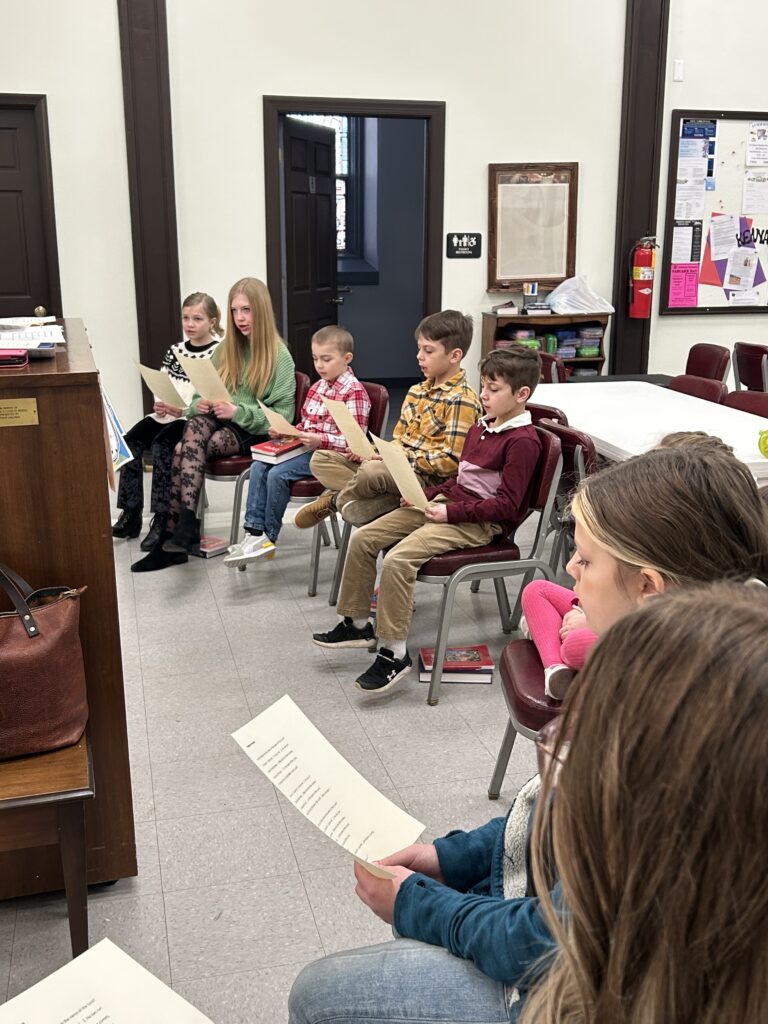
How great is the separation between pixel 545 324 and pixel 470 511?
3641 mm

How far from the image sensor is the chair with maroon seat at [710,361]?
5.08 metres

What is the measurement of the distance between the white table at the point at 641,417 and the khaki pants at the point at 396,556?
23.9 inches

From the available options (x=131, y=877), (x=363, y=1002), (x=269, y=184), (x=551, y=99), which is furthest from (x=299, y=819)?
(x=551, y=99)

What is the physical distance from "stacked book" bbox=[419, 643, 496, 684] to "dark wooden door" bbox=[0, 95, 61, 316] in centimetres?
363

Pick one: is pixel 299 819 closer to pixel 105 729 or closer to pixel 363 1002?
pixel 105 729

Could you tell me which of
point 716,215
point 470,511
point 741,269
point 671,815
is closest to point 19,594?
point 671,815

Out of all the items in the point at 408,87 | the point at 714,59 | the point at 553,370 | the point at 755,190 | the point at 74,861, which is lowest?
the point at 74,861

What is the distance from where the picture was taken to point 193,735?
9.29ft

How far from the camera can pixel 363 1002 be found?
115 cm

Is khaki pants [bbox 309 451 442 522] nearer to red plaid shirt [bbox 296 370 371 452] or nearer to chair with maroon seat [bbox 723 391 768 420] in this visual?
red plaid shirt [bbox 296 370 371 452]

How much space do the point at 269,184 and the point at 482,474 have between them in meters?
3.50

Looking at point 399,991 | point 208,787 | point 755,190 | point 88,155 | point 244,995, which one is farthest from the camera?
point 755,190

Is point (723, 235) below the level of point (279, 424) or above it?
above

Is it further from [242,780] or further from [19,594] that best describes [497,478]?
[19,594]
